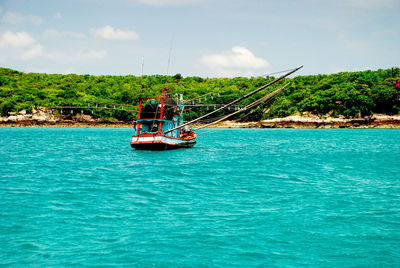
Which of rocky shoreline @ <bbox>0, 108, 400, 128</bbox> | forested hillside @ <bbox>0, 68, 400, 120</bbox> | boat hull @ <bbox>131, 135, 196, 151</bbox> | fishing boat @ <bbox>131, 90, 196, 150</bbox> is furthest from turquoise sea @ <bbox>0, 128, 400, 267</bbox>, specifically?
rocky shoreline @ <bbox>0, 108, 400, 128</bbox>

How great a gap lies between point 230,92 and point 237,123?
1630 cm

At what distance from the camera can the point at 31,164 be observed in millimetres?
25250

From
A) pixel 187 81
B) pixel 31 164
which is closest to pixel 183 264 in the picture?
pixel 31 164

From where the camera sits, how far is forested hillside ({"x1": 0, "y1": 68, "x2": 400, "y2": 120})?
10531 centimetres

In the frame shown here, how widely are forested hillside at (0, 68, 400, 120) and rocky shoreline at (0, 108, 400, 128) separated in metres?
2.34

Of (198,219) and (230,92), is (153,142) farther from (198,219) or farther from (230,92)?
(230,92)

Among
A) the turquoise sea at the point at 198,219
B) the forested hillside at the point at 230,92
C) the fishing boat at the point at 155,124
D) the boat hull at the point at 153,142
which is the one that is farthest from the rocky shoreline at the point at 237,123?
the turquoise sea at the point at 198,219

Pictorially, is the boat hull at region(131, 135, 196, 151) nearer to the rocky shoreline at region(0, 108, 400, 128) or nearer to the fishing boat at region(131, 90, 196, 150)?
the fishing boat at region(131, 90, 196, 150)

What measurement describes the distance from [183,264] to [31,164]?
2070cm

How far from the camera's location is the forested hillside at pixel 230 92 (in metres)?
105

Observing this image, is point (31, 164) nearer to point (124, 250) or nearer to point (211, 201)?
point (211, 201)

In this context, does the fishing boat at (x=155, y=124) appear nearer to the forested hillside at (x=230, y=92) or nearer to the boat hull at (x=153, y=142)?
the boat hull at (x=153, y=142)

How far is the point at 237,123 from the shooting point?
12025 cm

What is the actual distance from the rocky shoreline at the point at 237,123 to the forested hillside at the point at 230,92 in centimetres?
234
